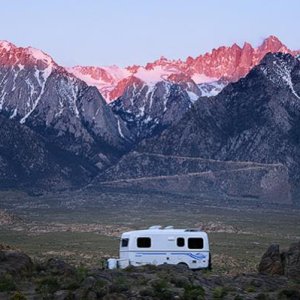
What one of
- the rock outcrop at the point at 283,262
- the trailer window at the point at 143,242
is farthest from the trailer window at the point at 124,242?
the rock outcrop at the point at 283,262

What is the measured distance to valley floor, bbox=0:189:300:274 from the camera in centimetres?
7231

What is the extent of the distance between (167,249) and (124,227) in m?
76.4

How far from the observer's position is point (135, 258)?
144ft

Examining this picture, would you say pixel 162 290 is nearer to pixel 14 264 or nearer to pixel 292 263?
pixel 14 264

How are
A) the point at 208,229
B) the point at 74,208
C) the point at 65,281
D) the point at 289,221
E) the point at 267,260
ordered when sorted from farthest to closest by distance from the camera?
the point at 74,208 → the point at 289,221 → the point at 208,229 → the point at 267,260 → the point at 65,281

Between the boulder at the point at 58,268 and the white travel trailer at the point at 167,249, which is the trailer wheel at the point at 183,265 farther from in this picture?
the boulder at the point at 58,268

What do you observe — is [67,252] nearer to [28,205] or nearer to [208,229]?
[208,229]

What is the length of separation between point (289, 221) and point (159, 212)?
110ft

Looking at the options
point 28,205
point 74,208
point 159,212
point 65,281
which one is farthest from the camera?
point 28,205

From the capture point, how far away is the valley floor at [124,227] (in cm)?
7231

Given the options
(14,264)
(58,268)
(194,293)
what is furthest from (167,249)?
(194,293)

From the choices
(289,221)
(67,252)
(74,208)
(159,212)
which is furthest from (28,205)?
(67,252)

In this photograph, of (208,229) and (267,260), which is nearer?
(267,260)

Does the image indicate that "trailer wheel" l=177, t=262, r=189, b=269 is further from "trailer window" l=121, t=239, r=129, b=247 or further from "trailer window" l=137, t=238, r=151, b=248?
"trailer window" l=121, t=239, r=129, b=247
